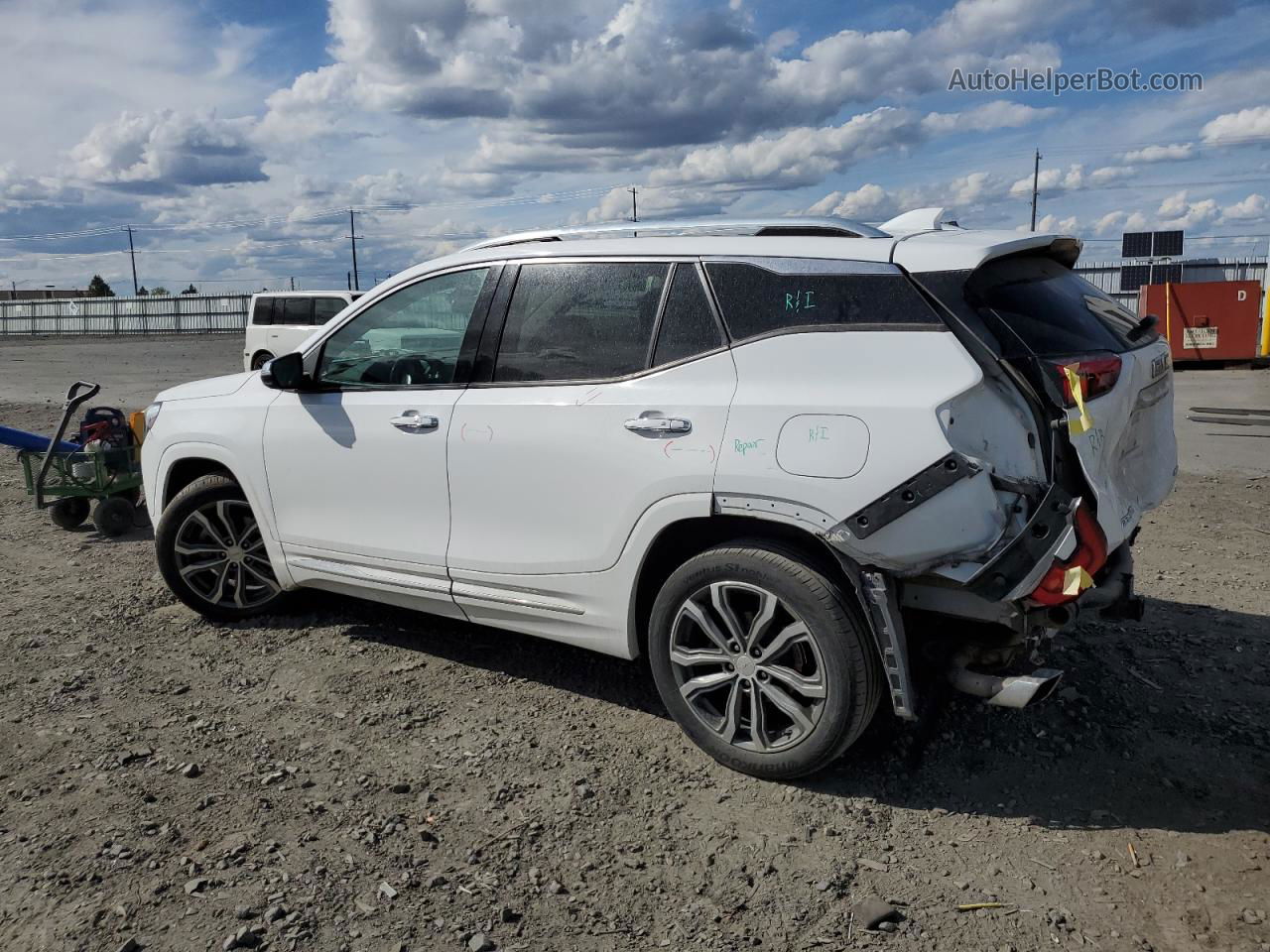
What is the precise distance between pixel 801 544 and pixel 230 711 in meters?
2.47

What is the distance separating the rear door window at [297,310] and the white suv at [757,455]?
1726cm

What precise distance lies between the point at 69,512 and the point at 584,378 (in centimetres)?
537

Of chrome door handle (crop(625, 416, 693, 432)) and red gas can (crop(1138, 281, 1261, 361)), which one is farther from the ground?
red gas can (crop(1138, 281, 1261, 361))

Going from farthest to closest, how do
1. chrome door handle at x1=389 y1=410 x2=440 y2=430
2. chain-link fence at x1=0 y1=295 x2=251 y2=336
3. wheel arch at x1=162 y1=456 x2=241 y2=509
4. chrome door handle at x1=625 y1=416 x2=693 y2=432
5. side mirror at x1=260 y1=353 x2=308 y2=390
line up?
chain-link fence at x1=0 y1=295 x2=251 y2=336 → wheel arch at x1=162 y1=456 x2=241 y2=509 → side mirror at x1=260 y1=353 x2=308 y2=390 → chrome door handle at x1=389 y1=410 x2=440 y2=430 → chrome door handle at x1=625 y1=416 x2=693 y2=432

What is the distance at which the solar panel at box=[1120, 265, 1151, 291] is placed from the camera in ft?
117

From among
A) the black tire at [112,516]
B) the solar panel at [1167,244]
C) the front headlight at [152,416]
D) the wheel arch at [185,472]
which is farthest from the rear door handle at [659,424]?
the solar panel at [1167,244]

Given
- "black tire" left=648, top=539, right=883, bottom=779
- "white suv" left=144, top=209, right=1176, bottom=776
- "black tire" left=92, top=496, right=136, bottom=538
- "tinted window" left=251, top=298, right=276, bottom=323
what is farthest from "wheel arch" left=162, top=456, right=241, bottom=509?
"tinted window" left=251, top=298, right=276, bottom=323

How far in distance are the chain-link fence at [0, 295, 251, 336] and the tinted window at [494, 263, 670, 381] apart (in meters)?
51.7

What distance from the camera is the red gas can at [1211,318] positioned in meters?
18.9

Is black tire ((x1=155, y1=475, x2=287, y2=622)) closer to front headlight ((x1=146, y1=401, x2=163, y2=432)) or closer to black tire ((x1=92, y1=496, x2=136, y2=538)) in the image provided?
front headlight ((x1=146, y1=401, x2=163, y2=432))

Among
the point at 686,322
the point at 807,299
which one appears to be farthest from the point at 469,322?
the point at 807,299

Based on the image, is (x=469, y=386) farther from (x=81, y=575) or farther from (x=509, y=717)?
(x=81, y=575)

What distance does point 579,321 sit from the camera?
400cm

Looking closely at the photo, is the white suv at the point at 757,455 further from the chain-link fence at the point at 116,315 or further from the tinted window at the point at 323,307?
the chain-link fence at the point at 116,315
